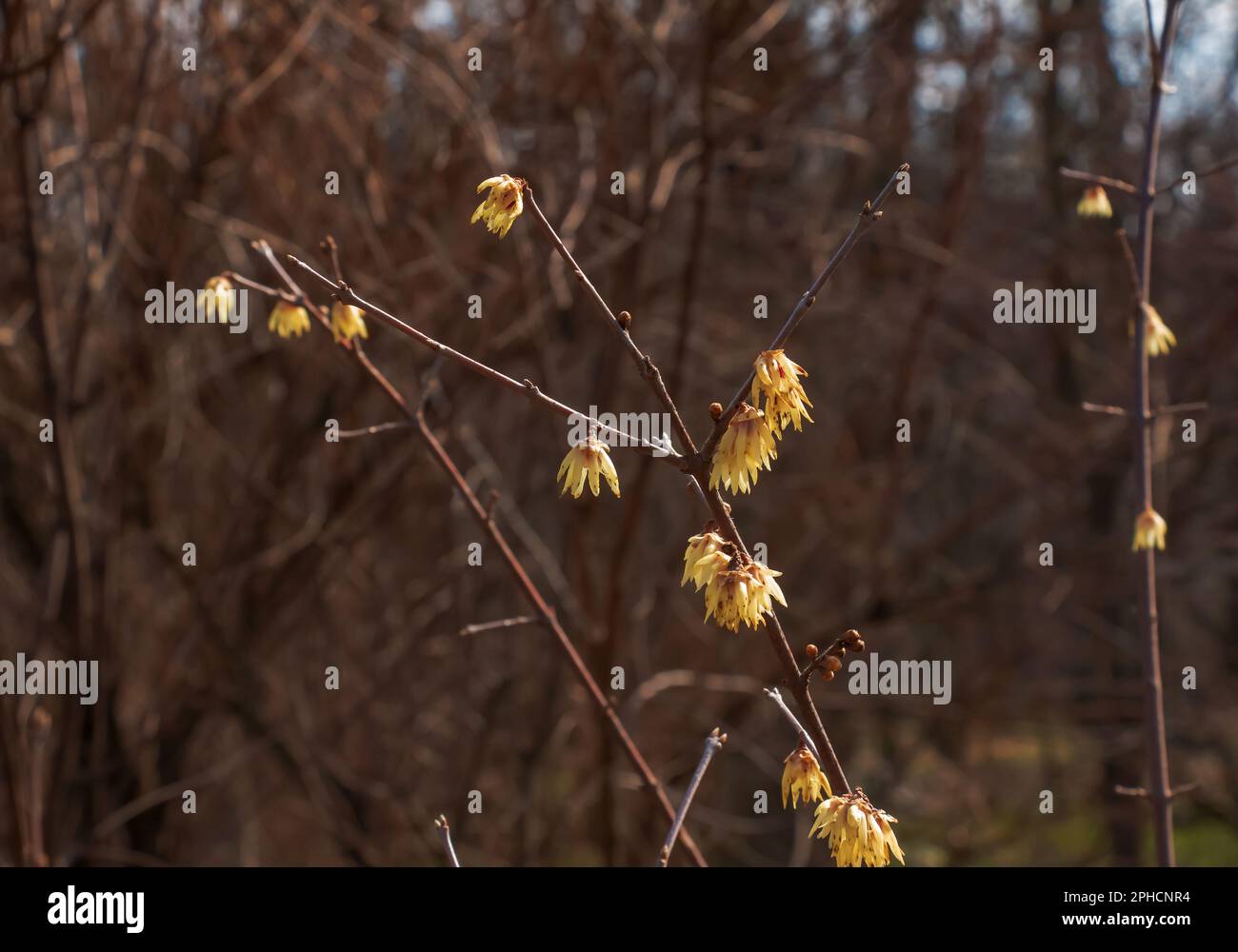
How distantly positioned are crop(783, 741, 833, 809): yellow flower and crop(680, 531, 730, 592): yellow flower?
27 cm

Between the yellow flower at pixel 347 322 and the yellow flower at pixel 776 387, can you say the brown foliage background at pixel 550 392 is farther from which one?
the yellow flower at pixel 776 387

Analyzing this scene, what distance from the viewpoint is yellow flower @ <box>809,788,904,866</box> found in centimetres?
125

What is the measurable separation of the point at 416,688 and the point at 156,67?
336 cm

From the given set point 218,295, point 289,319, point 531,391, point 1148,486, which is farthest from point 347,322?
point 1148,486

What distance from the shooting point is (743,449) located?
1221 millimetres

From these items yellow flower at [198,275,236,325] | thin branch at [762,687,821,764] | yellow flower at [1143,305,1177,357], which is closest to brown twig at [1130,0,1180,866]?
yellow flower at [1143,305,1177,357]

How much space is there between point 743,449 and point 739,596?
161 millimetres

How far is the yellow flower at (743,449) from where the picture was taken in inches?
47.8

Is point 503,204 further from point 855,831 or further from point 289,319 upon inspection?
point 855,831

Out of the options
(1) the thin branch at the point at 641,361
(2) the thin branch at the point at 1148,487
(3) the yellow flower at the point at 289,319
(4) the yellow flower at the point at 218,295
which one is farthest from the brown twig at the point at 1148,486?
(4) the yellow flower at the point at 218,295

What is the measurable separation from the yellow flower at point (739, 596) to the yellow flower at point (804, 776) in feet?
0.77

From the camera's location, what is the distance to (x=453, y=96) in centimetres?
380
